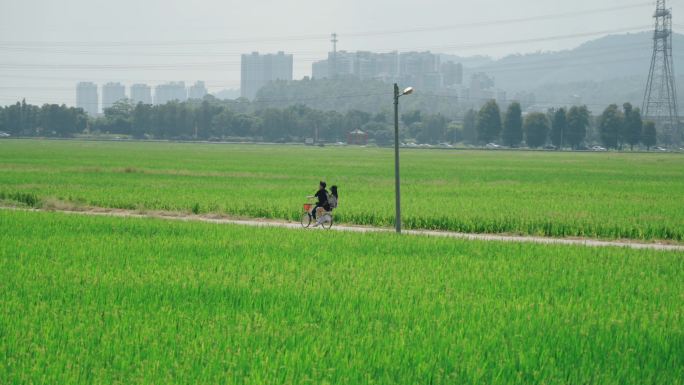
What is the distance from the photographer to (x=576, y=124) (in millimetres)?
166375

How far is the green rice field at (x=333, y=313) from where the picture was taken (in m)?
8.90

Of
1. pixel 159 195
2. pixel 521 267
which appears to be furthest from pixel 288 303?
pixel 159 195

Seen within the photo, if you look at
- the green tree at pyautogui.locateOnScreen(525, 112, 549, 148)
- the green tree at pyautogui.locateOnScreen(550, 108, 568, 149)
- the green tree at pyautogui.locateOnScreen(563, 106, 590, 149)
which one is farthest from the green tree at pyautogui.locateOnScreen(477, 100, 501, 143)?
the green tree at pyautogui.locateOnScreen(563, 106, 590, 149)

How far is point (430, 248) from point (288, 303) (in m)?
8.11

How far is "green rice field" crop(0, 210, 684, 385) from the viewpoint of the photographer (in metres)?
8.90

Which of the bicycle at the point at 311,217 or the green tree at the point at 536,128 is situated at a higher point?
the green tree at the point at 536,128

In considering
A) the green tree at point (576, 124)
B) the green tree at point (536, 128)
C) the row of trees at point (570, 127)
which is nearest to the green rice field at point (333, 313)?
the green tree at point (536, 128)

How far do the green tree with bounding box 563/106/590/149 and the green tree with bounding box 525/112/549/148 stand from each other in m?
4.45

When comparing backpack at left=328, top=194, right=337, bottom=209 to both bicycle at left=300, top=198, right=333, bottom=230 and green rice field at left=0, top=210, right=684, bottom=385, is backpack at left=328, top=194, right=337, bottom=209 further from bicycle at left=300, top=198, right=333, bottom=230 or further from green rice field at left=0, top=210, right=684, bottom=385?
green rice field at left=0, top=210, right=684, bottom=385

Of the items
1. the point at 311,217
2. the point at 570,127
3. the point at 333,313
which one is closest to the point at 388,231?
the point at 311,217

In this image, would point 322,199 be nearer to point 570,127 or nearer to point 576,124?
point 576,124

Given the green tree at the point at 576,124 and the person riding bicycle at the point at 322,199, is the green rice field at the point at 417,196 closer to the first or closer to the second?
the person riding bicycle at the point at 322,199

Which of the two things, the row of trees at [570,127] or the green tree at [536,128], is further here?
the green tree at [536,128]

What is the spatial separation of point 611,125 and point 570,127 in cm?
808
